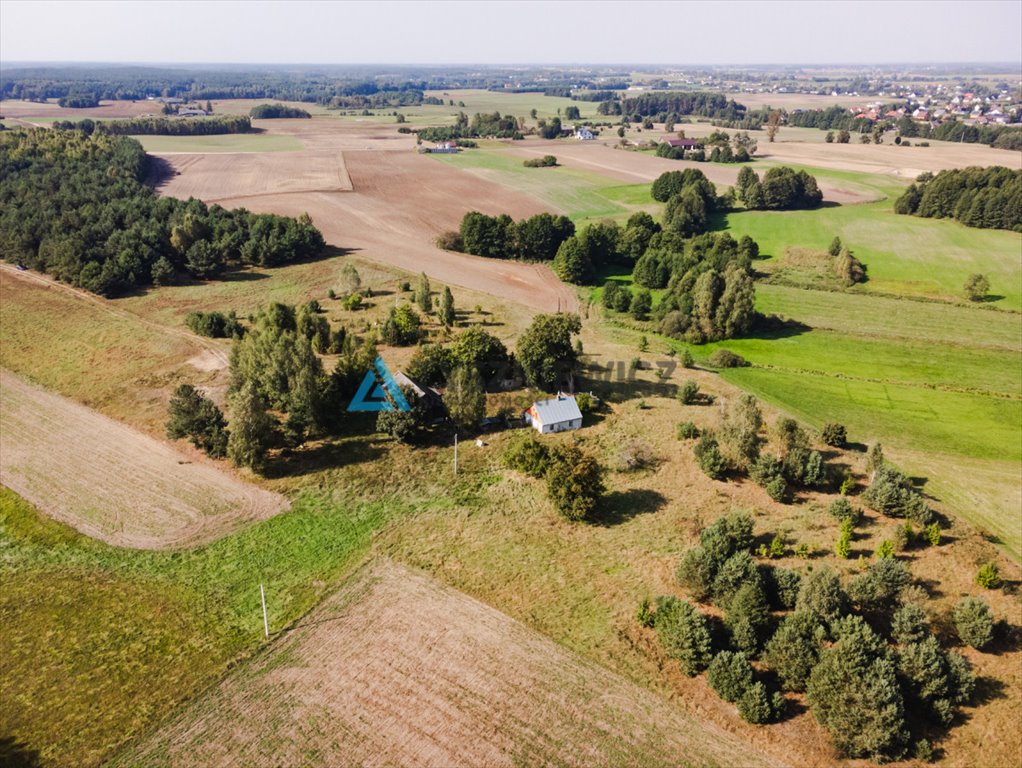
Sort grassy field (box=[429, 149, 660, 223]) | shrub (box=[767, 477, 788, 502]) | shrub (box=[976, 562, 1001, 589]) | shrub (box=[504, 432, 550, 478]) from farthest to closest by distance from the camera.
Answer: grassy field (box=[429, 149, 660, 223]) → shrub (box=[504, 432, 550, 478]) → shrub (box=[767, 477, 788, 502]) → shrub (box=[976, 562, 1001, 589])

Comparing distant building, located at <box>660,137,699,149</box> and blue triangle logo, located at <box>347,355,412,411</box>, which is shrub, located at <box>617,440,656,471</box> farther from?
distant building, located at <box>660,137,699,149</box>

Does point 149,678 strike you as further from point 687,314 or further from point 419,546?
point 687,314

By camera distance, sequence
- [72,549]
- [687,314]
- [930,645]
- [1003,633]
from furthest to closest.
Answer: [687,314], [72,549], [1003,633], [930,645]

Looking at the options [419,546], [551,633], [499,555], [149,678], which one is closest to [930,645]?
[551,633]

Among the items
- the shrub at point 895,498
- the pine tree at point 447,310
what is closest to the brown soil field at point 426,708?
the shrub at point 895,498

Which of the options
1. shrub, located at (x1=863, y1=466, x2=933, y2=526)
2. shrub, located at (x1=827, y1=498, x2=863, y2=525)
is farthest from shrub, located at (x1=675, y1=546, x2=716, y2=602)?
shrub, located at (x1=863, y1=466, x2=933, y2=526)

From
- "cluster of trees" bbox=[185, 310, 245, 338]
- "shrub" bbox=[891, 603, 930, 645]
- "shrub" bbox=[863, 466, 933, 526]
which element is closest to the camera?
"shrub" bbox=[891, 603, 930, 645]
